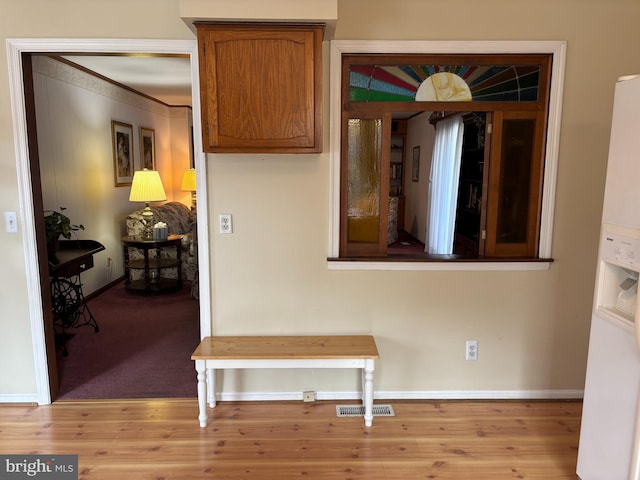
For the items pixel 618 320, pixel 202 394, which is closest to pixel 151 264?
pixel 202 394

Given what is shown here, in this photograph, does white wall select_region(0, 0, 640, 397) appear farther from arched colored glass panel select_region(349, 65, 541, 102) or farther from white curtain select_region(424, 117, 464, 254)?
white curtain select_region(424, 117, 464, 254)

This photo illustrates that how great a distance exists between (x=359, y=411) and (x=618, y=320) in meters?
1.49

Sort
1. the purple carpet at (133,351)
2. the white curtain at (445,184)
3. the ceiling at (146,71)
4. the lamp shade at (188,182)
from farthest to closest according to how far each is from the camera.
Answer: the lamp shade at (188,182)
the white curtain at (445,184)
the ceiling at (146,71)
the purple carpet at (133,351)

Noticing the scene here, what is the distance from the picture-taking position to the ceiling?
4363 mm

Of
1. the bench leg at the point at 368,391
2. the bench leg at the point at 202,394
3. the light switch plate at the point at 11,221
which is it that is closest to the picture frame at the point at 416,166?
the bench leg at the point at 368,391

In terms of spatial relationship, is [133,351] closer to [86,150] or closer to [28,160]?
[28,160]

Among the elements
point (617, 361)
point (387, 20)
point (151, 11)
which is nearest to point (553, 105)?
point (387, 20)

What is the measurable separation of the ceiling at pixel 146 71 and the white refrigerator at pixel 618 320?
3.27m

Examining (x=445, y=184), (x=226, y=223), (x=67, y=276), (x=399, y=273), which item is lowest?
(x=67, y=276)

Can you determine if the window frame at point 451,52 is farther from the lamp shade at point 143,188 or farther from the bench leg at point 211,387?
the lamp shade at point 143,188

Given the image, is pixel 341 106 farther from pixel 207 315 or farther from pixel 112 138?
pixel 112 138

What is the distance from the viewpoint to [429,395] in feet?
9.27

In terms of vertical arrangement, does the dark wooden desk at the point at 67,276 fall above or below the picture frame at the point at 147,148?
below

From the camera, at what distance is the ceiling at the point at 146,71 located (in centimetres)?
436
